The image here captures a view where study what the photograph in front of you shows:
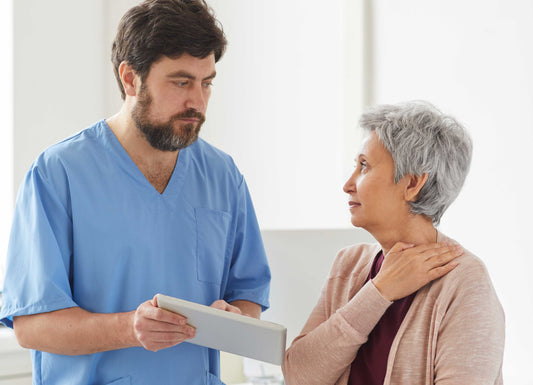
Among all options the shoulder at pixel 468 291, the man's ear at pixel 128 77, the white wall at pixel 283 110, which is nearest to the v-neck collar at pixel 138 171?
the man's ear at pixel 128 77

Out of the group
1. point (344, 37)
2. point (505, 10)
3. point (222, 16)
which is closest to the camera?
point (505, 10)

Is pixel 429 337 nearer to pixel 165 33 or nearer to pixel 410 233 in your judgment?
pixel 410 233

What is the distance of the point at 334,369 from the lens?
139cm

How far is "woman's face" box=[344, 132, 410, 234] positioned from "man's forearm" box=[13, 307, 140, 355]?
0.57 m

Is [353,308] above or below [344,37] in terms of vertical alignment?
below

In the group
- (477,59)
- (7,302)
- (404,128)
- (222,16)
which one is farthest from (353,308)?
(222,16)

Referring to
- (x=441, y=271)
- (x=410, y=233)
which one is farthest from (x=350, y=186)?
(x=441, y=271)

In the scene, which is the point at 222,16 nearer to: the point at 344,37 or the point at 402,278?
the point at 344,37

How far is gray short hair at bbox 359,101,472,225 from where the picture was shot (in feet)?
4.58

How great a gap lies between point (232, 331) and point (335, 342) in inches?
11.0

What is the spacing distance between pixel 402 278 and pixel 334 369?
255 millimetres

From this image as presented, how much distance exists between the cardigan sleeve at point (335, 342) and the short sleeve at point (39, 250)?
52cm

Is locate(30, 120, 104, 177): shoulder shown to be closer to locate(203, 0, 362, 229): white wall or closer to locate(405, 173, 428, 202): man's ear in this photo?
locate(405, 173, 428, 202): man's ear

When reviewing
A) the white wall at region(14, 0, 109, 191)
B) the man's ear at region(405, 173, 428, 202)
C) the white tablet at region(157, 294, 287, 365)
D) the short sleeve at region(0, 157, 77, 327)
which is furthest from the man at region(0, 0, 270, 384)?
the white wall at region(14, 0, 109, 191)
